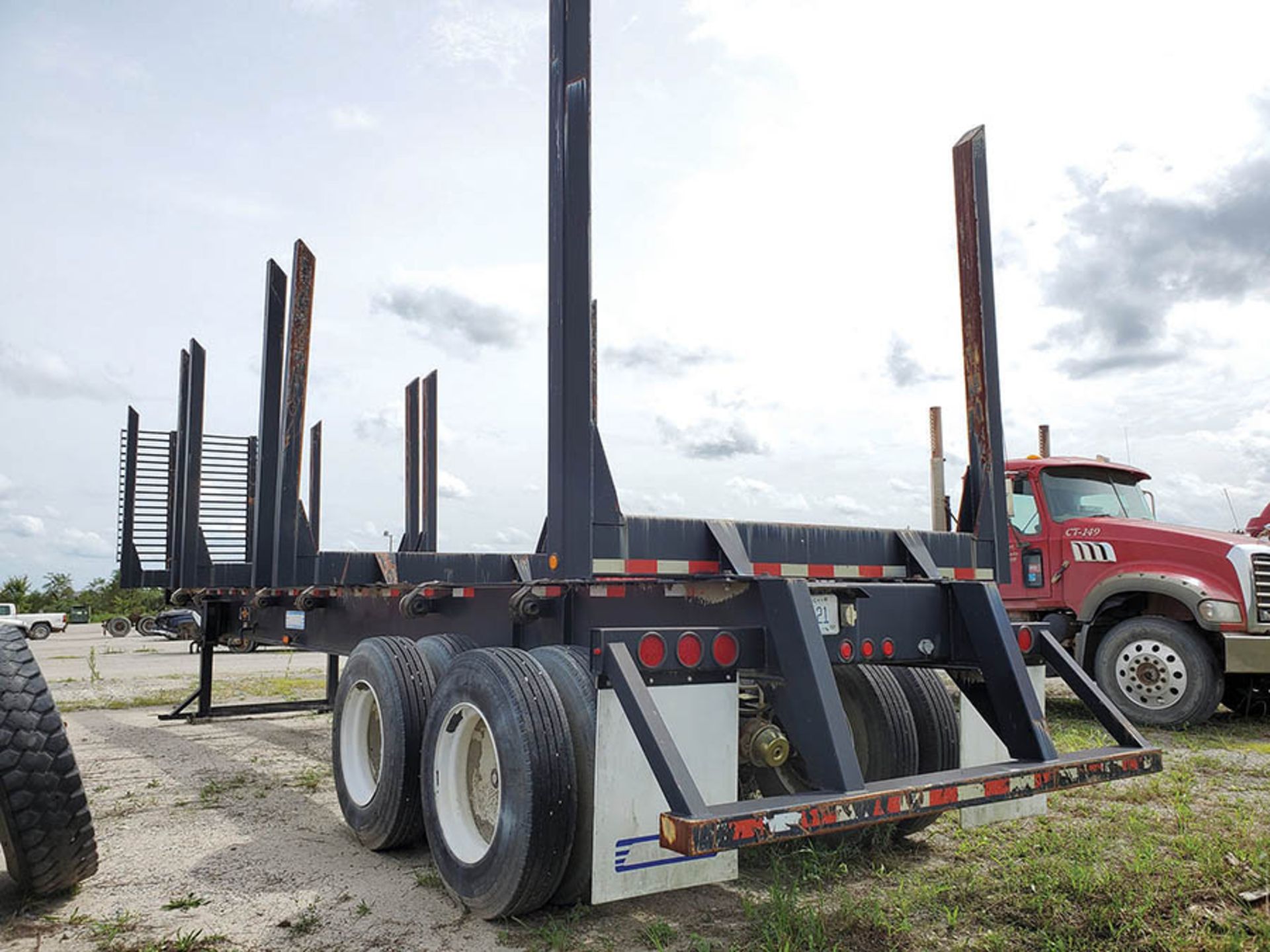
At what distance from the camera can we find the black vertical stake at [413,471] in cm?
995

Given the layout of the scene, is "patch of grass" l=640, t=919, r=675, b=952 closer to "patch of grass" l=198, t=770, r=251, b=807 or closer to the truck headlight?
"patch of grass" l=198, t=770, r=251, b=807

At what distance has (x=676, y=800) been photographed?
2932 mm

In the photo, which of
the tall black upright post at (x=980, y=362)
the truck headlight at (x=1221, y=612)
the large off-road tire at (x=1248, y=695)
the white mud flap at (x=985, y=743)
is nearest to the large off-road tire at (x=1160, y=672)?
the truck headlight at (x=1221, y=612)

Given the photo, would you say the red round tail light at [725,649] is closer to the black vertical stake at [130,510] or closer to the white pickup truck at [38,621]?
the black vertical stake at [130,510]

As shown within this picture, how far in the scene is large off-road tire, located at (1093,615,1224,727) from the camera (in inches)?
327

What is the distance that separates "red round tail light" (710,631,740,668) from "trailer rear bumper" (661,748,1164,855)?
49 cm

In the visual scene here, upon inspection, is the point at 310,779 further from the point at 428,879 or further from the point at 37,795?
the point at 37,795

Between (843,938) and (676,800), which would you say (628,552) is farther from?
(843,938)

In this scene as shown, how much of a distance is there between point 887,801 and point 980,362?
2.43 m

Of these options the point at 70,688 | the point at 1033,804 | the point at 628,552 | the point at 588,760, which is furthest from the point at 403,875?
the point at 70,688

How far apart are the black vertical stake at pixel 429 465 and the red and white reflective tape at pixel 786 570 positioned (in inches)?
243

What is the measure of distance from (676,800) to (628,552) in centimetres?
104

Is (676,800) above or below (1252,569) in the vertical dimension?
below

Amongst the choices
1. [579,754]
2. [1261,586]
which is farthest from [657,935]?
[1261,586]
